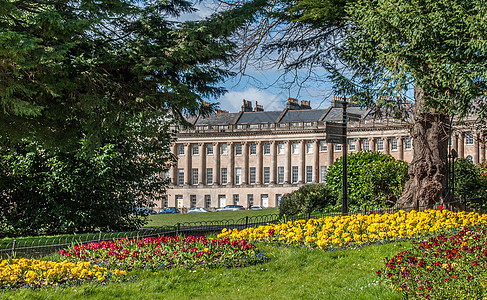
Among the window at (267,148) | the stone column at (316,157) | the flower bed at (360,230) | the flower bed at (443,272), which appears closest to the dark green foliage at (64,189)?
the flower bed at (360,230)

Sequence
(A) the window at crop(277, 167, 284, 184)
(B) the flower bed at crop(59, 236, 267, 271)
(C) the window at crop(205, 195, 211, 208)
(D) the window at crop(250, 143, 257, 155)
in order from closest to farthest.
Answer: (B) the flower bed at crop(59, 236, 267, 271) → (A) the window at crop(277, 167, 284, 184) → (D) the window at crop(250, 143, 257, 155) → (C) the window at crop(205, 195, 211, 208)

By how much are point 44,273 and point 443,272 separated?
5.46 metres

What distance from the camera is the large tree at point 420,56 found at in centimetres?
1053

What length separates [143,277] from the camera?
27.3 feet

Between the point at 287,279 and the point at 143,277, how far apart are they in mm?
2237

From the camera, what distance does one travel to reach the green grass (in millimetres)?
7180

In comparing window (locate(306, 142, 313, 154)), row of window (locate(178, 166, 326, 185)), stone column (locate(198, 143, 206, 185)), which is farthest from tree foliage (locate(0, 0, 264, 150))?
stone column (locate(198, 143, 206, 185))

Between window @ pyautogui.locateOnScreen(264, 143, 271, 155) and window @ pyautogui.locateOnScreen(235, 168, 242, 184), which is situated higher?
window @ pyautogui.locateOnScreen(264, 143, 271, 155)

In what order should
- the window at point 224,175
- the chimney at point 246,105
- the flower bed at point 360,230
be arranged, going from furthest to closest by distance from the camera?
the chimney at point 246,105
the window at point 224,175
the flower bed at point 360,230

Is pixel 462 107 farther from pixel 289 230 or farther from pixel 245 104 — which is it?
pixel 245 104

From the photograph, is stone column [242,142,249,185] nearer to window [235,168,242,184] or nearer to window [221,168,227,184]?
window [235,168,242,184]

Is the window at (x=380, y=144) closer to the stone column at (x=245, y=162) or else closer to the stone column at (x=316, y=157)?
the stone column at (x=316, y=157)

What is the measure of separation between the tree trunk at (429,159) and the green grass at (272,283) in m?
6.00

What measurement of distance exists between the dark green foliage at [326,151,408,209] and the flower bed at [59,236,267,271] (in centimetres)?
1167
